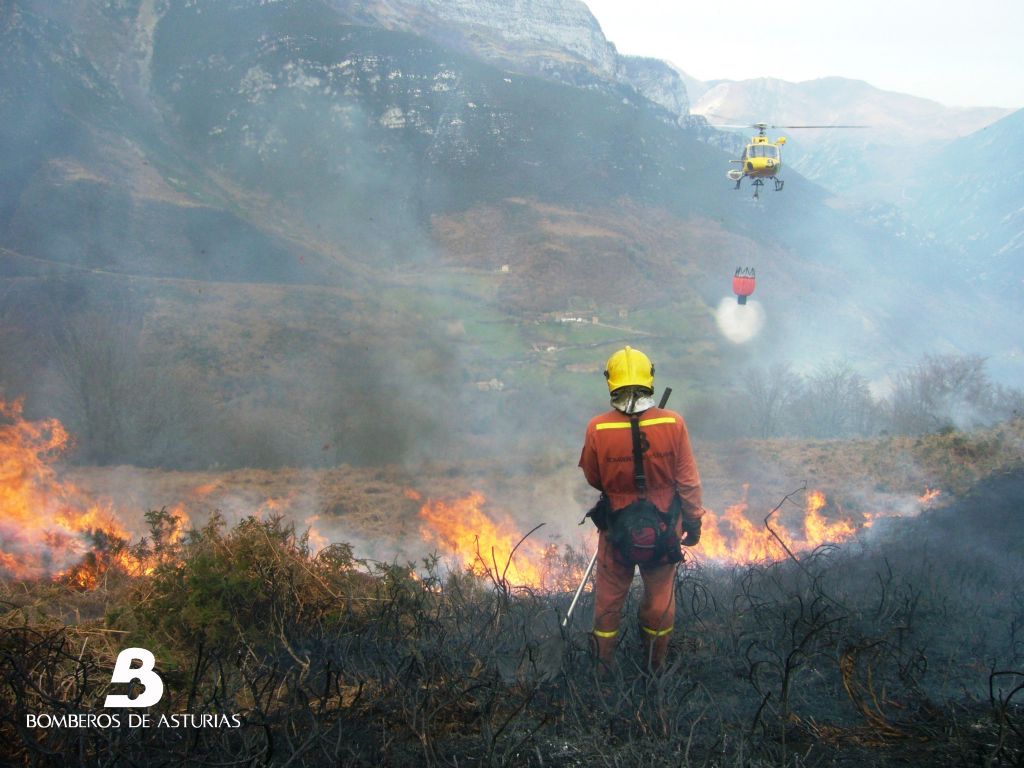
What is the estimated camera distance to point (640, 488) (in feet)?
14.3

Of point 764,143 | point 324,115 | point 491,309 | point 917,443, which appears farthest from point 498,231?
point 917,443

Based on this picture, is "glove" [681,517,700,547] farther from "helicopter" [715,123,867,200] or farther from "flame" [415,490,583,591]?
"helicopter" [715,123,867,200]

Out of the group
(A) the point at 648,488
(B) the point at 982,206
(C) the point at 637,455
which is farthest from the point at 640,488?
(B) the point at 982,206

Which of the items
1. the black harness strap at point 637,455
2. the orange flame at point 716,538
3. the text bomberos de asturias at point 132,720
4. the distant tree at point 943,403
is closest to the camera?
the text bomberos de asturias at point 132,720

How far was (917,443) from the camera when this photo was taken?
15.2 m

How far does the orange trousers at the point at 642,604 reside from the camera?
14.6ft

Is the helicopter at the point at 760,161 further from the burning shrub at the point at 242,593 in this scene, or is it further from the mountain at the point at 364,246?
the burning shrub at the point at 242,593

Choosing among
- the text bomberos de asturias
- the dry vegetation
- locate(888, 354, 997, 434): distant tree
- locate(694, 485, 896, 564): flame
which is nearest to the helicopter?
locate(694, 485, 896, 564): flame

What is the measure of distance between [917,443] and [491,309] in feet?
116

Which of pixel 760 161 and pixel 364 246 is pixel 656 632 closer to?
pixel 760 161

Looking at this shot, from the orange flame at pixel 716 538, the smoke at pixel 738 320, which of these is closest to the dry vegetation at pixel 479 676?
the orange flame at pixel 716 538

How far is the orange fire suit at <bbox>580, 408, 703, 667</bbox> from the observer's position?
4.35 meters

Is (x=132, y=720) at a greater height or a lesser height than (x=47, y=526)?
lesser

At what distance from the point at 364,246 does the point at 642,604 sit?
50.0 metres
